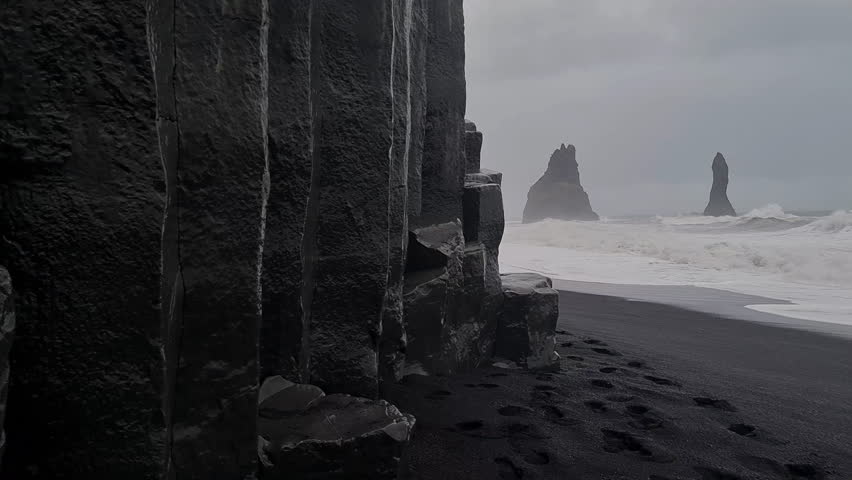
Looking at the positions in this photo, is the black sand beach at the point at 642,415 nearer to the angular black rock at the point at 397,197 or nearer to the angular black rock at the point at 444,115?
the angular black rock at the point at 397,197

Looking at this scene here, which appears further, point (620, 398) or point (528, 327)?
point (528, 327)

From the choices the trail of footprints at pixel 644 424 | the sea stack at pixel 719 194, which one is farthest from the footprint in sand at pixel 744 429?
the sea stack at pixel 719 194

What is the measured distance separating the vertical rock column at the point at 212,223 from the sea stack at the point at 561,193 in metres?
56.9

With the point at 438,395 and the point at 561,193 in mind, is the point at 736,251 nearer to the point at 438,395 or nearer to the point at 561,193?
the point at 438,395

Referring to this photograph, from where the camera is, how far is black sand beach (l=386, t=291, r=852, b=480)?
2590mm

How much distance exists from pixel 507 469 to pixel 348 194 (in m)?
1.36

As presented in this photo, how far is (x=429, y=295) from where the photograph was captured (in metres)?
3.55

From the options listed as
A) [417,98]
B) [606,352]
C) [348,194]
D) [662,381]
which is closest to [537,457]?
[348,194]

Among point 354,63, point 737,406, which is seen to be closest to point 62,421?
point 354,63

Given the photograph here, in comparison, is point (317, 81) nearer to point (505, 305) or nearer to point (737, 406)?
point (505, 305)

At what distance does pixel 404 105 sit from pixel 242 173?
131 cm

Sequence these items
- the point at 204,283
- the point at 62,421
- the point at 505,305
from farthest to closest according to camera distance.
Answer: the point at 505,305 < the point at 204,283 < the point at 62,421

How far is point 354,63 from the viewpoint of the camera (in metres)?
2.57

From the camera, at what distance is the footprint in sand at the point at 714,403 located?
11.4 feet
